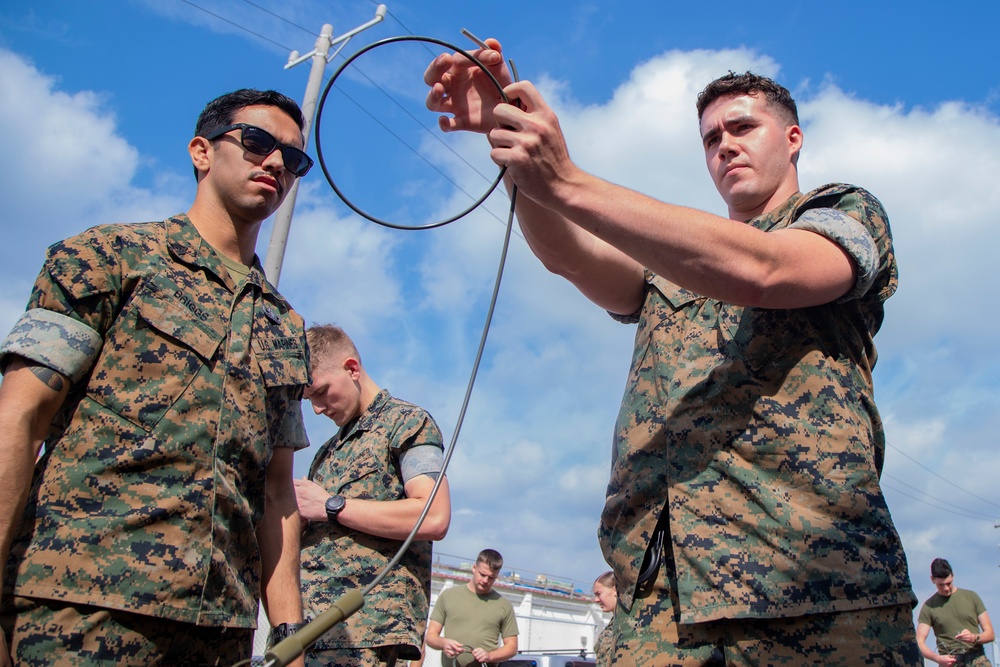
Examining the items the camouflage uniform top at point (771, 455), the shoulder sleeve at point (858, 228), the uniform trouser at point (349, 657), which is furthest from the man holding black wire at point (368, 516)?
the shoulder sleeve at point (858, 228)

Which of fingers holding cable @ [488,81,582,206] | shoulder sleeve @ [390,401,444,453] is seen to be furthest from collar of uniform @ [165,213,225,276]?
shoulder sleeve @ [390,401,444,453]

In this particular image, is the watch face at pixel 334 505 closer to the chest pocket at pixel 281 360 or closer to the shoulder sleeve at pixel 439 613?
the chest pocket at pixel 281 360

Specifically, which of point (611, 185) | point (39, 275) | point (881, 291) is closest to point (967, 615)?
point (881, 291)

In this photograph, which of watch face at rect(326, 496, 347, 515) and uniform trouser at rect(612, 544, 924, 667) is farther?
watch face at rect(326, 496, 347, 515)

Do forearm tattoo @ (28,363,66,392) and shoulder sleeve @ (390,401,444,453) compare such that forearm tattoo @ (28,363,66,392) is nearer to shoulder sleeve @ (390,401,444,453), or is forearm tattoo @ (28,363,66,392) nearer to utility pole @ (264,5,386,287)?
shoulder sleeve @ (390,401,444,453)

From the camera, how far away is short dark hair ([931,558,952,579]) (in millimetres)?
11094

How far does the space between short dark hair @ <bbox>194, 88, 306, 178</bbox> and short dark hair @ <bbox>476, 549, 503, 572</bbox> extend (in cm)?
743

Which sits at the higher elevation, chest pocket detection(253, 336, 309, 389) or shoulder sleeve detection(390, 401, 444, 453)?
shoulder sleeve detection(390, 401, 444, 453)

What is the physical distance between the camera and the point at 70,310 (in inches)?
96.0

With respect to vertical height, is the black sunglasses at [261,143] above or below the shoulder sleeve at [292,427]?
above

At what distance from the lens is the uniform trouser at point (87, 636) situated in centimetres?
215

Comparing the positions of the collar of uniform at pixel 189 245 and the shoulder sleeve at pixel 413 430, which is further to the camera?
the shoulder sleeve at pixel 413 430

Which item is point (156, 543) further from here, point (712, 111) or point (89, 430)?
point (712, 111)

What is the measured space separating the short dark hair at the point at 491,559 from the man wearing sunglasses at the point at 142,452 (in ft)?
23.5
